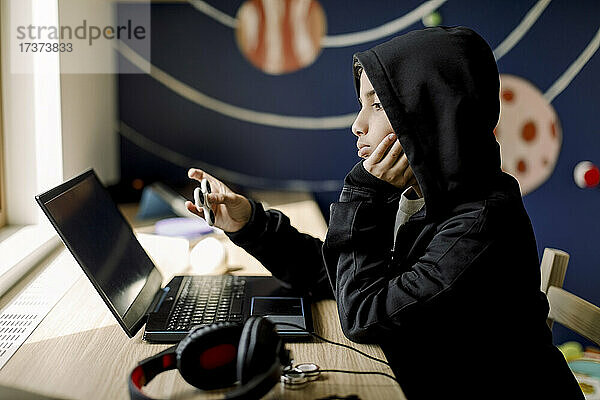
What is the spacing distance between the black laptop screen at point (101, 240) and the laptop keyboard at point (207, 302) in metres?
0.08

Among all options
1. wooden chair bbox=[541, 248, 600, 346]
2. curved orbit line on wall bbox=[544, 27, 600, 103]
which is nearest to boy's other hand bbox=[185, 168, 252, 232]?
wooden chair bbox=[541, 248, 600, 346]

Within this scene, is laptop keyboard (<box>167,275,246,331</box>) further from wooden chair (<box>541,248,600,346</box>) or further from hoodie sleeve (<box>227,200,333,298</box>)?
wooden chair (<box>541,248,600,346</box>)

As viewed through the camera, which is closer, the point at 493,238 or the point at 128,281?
the point at 493,238

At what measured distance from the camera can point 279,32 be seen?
7.78 ft

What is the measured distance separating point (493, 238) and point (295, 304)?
37cm

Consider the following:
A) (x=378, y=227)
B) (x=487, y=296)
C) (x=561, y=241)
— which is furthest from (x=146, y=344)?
(x=561, y=241)

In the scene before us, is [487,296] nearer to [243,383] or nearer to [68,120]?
[243,383]

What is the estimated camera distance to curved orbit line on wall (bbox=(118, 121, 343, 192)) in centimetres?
241

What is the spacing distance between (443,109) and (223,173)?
1530mm

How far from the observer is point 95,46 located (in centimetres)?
201

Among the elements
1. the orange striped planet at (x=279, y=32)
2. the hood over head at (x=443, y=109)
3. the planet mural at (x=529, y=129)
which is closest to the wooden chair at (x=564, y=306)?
the hood over head at (x=443, y=109)

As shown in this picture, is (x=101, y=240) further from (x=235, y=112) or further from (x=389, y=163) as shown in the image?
(x=235, y=112)

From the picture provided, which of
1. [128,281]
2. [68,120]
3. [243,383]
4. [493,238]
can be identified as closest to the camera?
[243,383]

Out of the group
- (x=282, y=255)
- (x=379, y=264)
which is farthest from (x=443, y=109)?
(x=282, y=255)
